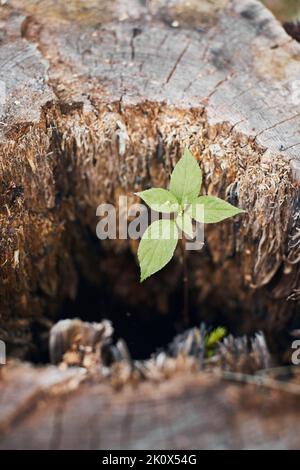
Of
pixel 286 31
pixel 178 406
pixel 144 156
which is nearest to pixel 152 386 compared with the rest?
pixel 178 406

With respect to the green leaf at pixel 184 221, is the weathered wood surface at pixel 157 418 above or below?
below

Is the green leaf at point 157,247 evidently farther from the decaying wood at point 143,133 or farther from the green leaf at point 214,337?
the green leaf at point 214,337

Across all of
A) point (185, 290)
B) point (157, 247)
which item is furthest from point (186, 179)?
point (185, 290)

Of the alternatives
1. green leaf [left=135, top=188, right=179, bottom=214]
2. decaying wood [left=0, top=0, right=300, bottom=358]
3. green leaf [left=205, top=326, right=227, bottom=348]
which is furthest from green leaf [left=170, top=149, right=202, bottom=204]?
green leaf [left=205, top=326, right=227, bottom=348]

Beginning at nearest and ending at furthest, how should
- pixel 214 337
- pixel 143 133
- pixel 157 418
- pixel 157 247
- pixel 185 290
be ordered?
pixel 157 418
pixel 157 247
pixel 143 133
pixel 214 337
pixel 185 290

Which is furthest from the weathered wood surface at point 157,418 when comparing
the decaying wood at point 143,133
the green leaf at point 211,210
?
the decaying wood at point 143,133

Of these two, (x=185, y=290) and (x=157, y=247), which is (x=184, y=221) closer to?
(x=157, y=247)
